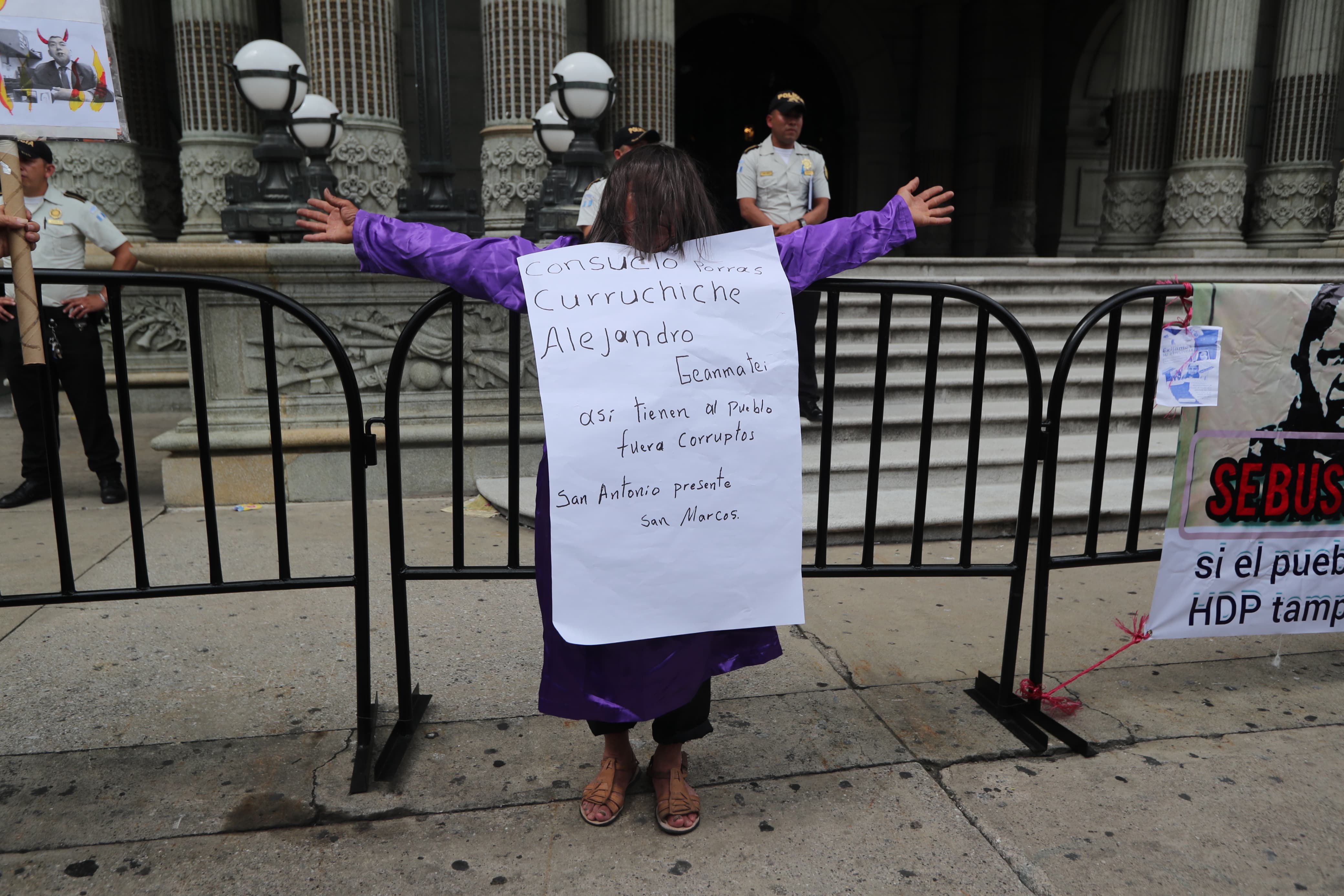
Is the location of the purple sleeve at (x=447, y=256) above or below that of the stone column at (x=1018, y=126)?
below

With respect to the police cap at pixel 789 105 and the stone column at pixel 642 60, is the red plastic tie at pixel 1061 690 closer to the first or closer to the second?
the police cap at pixel 789 105

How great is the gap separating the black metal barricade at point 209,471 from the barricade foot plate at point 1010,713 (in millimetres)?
2056

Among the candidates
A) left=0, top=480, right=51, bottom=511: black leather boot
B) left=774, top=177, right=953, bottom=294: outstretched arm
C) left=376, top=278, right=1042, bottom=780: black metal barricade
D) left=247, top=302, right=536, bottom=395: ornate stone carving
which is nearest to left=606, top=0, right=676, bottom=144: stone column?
left=247, top=302, right=536, bottom=395: ornate stone carving

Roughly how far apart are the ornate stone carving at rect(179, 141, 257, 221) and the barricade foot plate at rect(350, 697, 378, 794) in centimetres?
824

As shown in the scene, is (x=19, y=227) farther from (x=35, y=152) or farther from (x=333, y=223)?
(x=35, y=152)

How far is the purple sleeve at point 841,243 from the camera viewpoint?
2.54 m

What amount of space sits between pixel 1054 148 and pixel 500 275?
17.5m

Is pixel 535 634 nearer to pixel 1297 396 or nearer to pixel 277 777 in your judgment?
pixel 277 777

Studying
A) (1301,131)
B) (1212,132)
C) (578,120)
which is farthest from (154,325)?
(1301,131)

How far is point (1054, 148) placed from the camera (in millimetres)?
17297

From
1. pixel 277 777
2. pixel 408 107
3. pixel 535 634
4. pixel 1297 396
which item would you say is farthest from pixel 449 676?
pixel 408 107

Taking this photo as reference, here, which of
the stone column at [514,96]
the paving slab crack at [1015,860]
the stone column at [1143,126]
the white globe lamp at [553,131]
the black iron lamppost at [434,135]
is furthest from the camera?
the stone column at [1143,126]

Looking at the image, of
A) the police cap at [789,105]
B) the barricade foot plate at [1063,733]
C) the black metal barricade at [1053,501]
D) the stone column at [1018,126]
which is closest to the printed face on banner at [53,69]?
the black metal barricade at [1053,501]

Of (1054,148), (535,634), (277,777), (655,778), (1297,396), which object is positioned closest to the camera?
(655,778)
